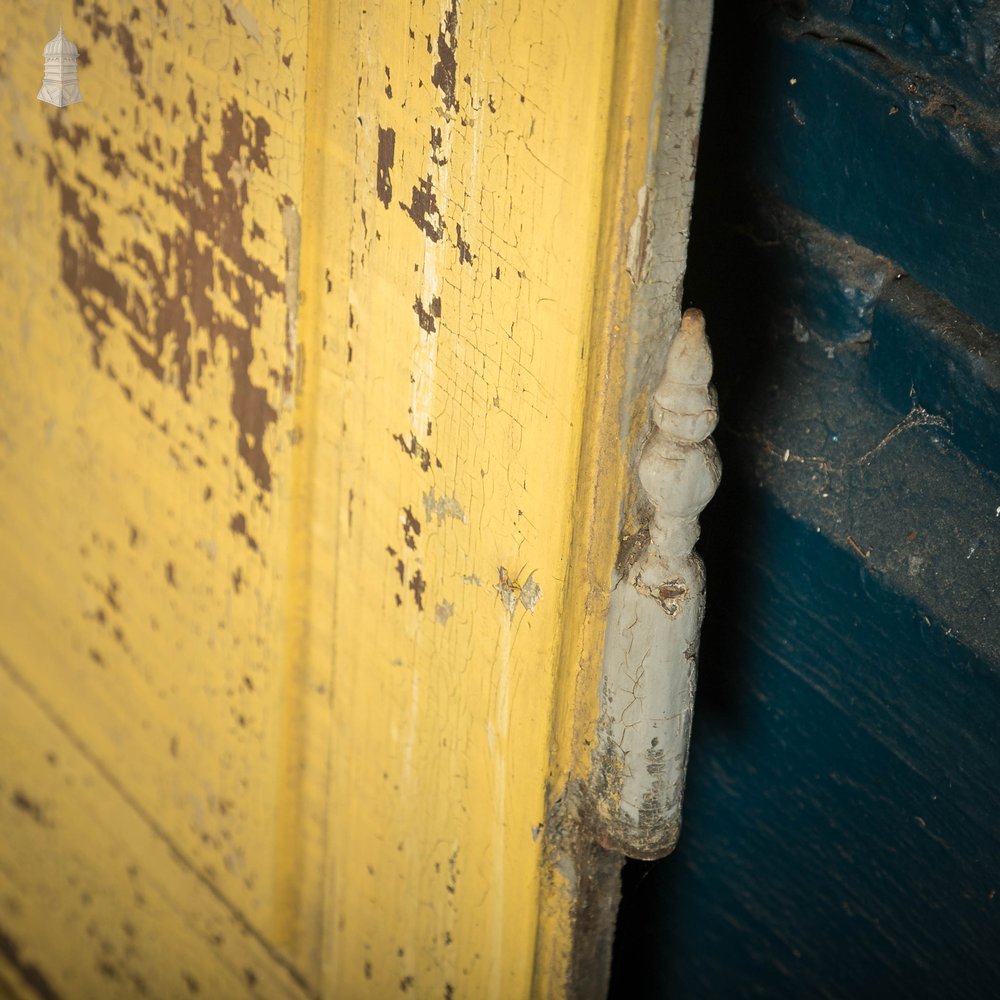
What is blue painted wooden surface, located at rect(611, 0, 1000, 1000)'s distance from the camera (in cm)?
99

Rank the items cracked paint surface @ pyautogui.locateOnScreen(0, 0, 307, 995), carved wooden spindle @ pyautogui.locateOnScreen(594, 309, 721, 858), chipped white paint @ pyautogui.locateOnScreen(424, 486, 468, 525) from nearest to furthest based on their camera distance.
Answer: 1. carved wooden spindle @ pyautogui.locateOnScreen(594, 309, 721, 858)
2. chipped white paint @ pyautogui.locateOnScreen(424, 486, 468, 525)
3. cracked paint surface @ pyautogui.locateOnScreen(0, 0, 307, 995)

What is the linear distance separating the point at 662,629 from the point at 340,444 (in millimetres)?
338

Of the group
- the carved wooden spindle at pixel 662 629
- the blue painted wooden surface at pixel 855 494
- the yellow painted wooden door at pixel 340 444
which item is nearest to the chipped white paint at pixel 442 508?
the yellow painted wooden door at pixel 340 444

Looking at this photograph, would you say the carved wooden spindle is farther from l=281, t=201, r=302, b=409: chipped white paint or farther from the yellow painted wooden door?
l=281, t=201, r=302, b=409: chipped white paint

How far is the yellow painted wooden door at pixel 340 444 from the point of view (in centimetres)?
79

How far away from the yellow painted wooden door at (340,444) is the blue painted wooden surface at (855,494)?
0.33m

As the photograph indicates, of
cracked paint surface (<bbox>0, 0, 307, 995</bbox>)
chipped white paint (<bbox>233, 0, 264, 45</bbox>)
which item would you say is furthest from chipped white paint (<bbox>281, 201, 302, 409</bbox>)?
chipped white paint (<bbox>233, 0, 264, 45</bbox>)

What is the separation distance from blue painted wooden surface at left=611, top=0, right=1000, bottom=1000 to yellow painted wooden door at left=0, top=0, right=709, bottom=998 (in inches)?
13.0

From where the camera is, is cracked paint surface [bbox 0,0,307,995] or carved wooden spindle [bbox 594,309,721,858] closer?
carved wooden spindle [bbox 594,309,721,858]

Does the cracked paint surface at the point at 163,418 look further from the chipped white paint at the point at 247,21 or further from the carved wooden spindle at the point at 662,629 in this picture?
the carved wooden spindle at the point at 662,629

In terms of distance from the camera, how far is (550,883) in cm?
98

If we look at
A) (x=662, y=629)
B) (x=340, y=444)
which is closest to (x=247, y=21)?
(x=340, y=444)

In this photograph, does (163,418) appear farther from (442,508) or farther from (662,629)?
(662,629)

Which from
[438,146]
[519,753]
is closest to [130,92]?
[438,146]
